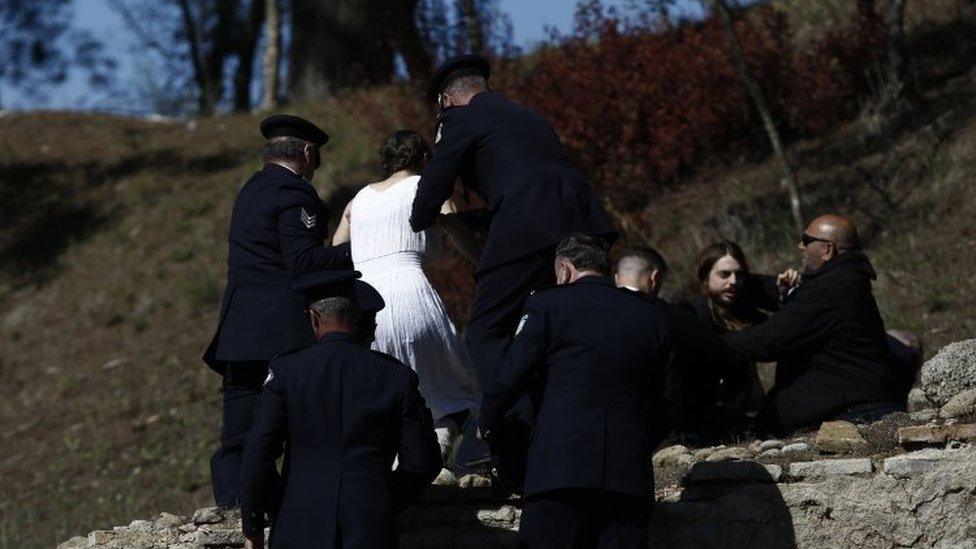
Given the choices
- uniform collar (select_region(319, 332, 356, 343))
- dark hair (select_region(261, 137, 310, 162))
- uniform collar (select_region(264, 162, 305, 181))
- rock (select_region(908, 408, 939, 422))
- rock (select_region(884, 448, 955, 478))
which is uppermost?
dark hair (select_region(261, 137, 310, 162))

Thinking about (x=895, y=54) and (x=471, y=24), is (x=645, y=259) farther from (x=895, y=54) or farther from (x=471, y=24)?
(x=471, y=24)

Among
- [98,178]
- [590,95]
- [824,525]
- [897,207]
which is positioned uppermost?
[98,178]

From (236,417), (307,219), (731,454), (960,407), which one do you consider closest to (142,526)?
(236,417)

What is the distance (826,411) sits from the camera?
8.19 m

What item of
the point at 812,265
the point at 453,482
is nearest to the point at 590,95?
the point at 812,265

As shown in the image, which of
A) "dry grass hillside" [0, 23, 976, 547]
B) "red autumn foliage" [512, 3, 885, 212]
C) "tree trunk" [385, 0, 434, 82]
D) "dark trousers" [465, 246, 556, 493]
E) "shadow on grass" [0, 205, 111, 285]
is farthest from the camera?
"shadow on grass" [0, 205, 111, 285]

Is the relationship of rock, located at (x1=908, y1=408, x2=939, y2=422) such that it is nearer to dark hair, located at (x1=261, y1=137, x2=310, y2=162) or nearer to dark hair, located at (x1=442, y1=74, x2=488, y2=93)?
dark hair, located at (x1=442, y1=74, x2=488, y2=93)

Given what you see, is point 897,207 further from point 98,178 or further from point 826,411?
point 98,178

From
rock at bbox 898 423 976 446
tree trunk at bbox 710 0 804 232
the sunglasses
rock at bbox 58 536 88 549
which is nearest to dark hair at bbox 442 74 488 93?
the sunglasses

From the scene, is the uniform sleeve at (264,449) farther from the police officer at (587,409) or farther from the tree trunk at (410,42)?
the tree trunk at (410,42)

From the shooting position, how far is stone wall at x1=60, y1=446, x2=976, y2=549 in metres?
6.93

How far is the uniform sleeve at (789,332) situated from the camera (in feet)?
26.8

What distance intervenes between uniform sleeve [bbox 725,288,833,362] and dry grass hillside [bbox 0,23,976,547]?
3.05 metres

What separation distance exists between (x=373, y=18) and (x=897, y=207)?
709cm
